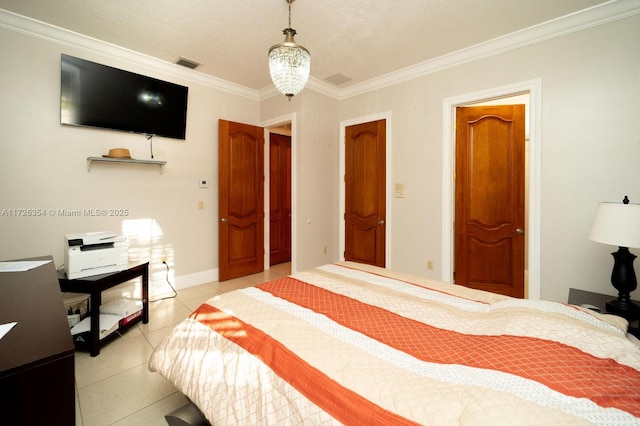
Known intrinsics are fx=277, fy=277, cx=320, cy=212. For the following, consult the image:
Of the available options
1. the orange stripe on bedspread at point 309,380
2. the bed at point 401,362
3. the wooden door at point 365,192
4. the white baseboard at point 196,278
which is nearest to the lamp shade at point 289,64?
the bed at point 401,362

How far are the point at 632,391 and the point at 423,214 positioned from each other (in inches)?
106

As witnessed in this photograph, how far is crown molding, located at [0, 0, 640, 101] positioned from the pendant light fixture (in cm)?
196

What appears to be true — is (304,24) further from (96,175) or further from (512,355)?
(512,355)

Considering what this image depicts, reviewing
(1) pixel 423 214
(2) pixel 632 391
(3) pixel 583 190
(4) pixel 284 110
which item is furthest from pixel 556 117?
(4) pixel 284 110

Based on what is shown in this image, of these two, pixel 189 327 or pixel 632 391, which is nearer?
pixel 632 391

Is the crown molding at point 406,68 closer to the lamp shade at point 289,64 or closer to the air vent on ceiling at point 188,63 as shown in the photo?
the air vent on ceiling at point 188,63

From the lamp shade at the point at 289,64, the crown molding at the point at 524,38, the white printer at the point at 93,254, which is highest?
the crown molding at the point at 524,38

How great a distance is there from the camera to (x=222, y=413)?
100 cm

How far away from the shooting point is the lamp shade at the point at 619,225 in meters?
1.60

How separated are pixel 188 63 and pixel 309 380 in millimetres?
3715

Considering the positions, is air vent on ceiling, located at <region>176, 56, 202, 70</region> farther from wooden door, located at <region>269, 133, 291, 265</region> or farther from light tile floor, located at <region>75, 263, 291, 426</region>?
light tile floor, located at <region>75, 263, 291, 426</region>

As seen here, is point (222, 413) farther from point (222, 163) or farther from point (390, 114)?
point (390, 114)

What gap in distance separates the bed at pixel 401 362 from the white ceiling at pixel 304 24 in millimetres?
2334

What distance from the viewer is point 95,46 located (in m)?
2.87
